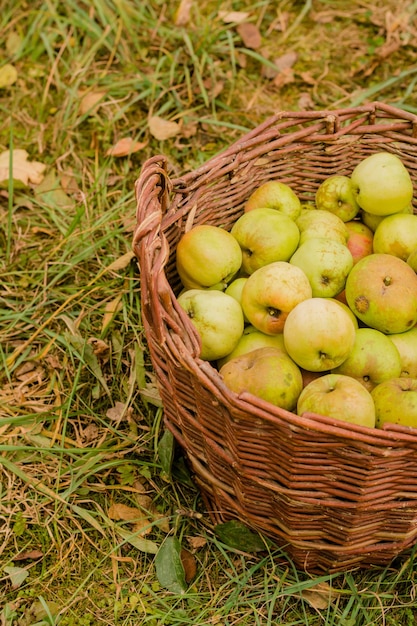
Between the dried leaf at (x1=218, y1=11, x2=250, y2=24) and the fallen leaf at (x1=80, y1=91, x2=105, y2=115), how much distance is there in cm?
79

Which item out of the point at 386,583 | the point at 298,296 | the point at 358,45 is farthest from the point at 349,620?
the point at 358,45

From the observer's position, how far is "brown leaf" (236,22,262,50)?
362 cm

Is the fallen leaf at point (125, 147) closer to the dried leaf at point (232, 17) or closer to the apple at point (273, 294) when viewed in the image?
the dried leaf at point (232, 17)

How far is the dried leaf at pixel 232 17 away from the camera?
12.0 feet

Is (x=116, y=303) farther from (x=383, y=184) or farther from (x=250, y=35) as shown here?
(x=250, y=35)

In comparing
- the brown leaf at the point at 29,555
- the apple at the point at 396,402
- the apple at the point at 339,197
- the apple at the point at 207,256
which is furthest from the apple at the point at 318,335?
the brown leaf at the point at 29,555

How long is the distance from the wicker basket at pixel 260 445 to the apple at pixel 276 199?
10cm

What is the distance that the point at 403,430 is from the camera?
1.55m

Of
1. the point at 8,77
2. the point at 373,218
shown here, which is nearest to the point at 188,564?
the point at 373,218

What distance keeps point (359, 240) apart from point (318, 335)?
2.17 ft

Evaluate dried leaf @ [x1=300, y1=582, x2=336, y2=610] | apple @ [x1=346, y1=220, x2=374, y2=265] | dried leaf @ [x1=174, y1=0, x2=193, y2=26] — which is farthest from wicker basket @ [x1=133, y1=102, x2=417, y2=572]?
dried leaf @ [x1=174, y1=0, x2=193, y2=26]

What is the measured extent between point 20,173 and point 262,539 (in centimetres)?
193

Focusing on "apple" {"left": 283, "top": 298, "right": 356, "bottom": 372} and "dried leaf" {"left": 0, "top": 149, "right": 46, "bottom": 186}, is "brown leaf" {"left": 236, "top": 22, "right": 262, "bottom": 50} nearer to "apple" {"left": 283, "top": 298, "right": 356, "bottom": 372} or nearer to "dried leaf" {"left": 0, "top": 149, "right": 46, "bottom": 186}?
"dried leaf" {"left": 0, "top": 149, "right": 46, "bottom": 186}

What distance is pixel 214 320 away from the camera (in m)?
2.04
